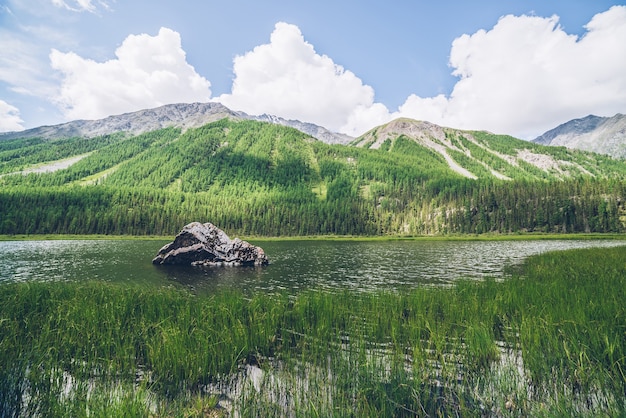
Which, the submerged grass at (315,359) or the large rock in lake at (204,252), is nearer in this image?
the submerged grass at (315,359)

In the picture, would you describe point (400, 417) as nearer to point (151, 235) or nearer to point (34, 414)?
point (34, 414)

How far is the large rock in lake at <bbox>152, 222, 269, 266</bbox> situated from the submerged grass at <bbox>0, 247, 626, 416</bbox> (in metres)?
32.6

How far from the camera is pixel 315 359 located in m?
10.1

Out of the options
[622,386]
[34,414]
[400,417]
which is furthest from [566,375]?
[34,414]

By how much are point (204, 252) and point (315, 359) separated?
42088mm

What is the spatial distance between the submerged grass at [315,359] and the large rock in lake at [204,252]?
32.6m

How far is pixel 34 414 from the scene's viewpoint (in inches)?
270

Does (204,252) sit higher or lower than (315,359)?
higher

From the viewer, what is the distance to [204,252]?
48469 mm

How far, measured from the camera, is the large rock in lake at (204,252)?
47844 millimetres

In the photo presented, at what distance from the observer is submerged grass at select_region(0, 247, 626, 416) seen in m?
7.36

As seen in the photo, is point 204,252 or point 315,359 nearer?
point 315,359

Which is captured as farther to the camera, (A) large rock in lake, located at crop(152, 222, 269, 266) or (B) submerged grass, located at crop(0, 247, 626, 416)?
(A) large rock in lake, located at crop(152, 222, 269, 266)

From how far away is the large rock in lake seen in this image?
157ft
